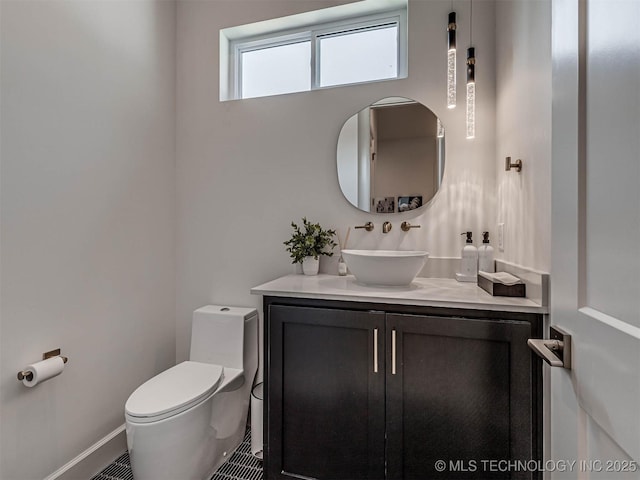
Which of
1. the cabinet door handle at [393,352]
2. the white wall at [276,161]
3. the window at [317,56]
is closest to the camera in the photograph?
the cabinet door handle at [393,352]

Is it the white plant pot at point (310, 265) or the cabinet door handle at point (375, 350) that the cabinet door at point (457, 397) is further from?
the white plant pot at point (310, 265)

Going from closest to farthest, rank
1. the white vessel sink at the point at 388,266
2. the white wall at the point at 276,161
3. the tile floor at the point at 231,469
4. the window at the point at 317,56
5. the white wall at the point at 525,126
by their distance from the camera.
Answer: the white wall at the point at 525,126
the white vessel sink at the point at 388,266
the tile floor at the point at 231,469
the white wall at the point at 276,161
the window at the point at 317,56

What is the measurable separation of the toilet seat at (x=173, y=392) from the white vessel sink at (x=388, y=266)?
2.88ft

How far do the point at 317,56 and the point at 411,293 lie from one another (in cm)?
163

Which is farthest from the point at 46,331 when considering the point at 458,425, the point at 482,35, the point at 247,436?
the point at 482,35

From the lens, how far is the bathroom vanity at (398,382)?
118 cm

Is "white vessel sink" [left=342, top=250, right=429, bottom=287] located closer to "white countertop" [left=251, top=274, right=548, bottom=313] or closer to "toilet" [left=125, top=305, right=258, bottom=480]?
"white countertop" [left=251, top=274, right=548, bottom=313]

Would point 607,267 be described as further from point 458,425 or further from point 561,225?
point 458,425

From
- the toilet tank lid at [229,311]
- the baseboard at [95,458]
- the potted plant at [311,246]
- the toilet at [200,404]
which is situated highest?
the potted plant at [311,246]

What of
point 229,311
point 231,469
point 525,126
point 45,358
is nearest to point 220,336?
point 229,311

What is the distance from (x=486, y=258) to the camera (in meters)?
1.63

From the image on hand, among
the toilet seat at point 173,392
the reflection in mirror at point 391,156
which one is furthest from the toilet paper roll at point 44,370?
the reflection in mirror at point 391,156

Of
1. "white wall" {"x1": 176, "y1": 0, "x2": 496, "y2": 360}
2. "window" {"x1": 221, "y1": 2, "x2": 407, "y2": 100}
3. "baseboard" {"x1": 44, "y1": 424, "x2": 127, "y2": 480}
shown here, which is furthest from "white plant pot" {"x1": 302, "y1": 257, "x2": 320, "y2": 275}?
"baseboard" {"x1": 44, "y1": 424, "x2": 127, "y2": 480}

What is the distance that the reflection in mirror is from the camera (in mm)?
1810
